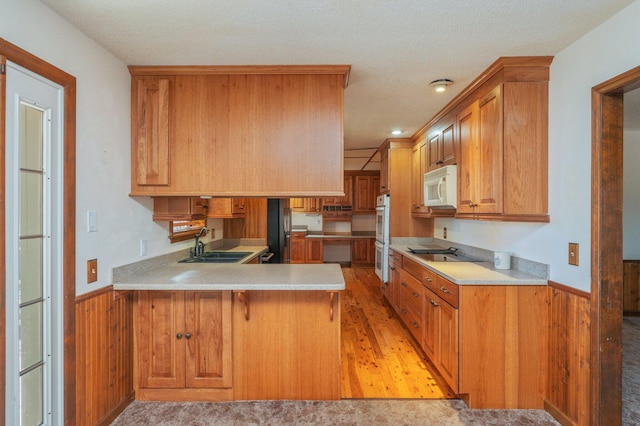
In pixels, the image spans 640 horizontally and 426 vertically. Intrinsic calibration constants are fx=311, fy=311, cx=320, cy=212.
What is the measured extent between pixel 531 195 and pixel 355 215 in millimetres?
5781

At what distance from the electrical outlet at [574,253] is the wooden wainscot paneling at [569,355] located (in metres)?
0.17

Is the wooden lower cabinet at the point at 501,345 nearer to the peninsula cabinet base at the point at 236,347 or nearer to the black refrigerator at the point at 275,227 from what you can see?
the peninsula cabinet base at the point at 236,347

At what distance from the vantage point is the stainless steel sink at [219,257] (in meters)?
2.97

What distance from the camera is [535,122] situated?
7.01 feet

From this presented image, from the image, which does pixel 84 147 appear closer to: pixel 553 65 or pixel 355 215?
pixel 553 65

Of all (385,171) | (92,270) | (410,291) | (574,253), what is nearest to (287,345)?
(92,270)

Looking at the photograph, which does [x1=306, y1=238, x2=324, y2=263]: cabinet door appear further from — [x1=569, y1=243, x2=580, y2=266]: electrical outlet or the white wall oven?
[x1=569, y1=243, x2=580, y2=266]: electrical outlet

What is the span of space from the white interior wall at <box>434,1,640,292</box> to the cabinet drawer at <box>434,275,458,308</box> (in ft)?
2.05

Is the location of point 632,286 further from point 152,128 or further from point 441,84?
point 152,128

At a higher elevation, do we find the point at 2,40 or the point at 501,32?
the point at 501,32

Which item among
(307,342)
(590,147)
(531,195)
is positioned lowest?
(307,342)

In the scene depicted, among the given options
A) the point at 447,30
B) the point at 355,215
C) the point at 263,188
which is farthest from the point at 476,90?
the point at 355,215

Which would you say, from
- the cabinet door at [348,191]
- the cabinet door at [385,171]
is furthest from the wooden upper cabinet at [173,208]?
the cabinet door at [348,191]

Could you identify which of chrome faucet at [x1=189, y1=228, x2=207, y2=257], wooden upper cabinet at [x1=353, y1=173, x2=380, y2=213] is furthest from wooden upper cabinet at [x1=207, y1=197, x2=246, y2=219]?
wooden upper cabinet at [x1=353, y1=173, x2=380, y2=213]
